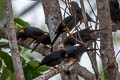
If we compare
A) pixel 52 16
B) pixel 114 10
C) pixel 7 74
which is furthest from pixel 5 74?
pixel 114 10

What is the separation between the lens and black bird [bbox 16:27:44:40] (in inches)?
207

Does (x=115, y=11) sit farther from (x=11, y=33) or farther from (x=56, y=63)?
(x=11, y=33)

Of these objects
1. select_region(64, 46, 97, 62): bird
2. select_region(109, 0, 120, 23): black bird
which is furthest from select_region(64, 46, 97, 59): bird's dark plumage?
select_region(109, 0, 120, 23): black bird

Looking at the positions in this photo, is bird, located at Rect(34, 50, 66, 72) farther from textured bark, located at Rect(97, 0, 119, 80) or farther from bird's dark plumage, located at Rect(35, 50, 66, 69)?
textured bark, located at Rect(97, 0, 119, 80)

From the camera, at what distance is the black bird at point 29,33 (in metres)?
5.27

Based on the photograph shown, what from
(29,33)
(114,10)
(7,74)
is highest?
(114,10)

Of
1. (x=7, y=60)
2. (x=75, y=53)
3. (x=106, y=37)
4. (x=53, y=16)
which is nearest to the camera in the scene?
(x=106, y=37)

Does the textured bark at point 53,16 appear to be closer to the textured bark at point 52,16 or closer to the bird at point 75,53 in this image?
the textured bark at point 52,16

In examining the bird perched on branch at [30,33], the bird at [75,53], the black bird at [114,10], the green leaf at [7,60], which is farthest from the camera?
the black bird at [114,10]

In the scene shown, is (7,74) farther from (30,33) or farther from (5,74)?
(30,33)

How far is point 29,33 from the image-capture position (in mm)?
5324

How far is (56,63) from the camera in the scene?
12.6 ft

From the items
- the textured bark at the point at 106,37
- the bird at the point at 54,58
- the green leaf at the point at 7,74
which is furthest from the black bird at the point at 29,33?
the textured bark at the point at 106,37

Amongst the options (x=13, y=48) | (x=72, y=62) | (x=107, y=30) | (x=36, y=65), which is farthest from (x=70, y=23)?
(x=13, y=48)
